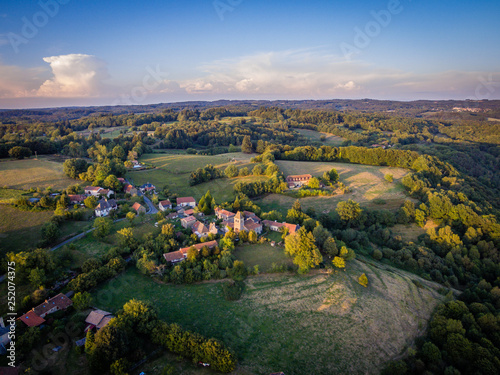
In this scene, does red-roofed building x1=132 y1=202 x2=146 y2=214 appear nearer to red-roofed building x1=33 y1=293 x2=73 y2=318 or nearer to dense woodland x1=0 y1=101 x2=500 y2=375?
dense woodland x1=0 y1=101 x2=500 y2=375

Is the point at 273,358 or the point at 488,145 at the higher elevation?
the point at 488,145

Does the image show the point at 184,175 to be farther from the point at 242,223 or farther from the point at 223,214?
the point at 242,223

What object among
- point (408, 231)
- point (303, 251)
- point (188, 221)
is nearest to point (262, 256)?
point (303, 251)

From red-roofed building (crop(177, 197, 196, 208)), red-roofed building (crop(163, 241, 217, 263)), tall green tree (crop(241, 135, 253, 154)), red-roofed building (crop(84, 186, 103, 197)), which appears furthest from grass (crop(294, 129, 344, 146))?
red-roofed building (crop(163, 241, 217, 263))

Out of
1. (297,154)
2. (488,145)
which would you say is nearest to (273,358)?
(297,154)

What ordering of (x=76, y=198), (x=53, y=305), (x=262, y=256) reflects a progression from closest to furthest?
(x=53, y=305) < (x=262, y=256) < (x=76, y=198)

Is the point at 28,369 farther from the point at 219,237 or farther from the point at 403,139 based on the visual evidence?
the point at 403,139
